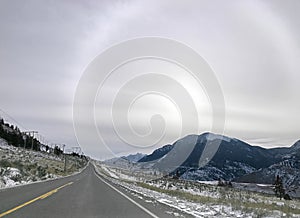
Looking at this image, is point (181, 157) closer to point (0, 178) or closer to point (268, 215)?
point (0, 178)

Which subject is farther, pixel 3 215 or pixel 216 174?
pixel 216 174

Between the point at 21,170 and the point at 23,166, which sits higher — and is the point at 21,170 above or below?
below

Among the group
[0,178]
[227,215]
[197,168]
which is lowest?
[227,215]

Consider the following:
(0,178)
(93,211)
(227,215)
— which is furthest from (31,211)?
(0,178)

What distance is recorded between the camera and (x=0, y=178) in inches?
1035

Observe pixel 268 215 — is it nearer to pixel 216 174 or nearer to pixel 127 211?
pixel 127 211

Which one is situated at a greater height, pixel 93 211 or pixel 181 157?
pixel 181 157

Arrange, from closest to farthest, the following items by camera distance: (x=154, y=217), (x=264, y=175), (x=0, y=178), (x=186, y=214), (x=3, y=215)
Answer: (x=3, y=215)
(x=154, y=217)
(x=186, y=214)
(x=0, y=178)
(x=264, y=175)

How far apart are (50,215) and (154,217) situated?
3098 mm

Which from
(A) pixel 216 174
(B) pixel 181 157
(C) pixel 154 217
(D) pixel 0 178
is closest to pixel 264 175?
(A) pixel 216 174

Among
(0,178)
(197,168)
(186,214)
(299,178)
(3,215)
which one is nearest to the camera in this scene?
(3,215)

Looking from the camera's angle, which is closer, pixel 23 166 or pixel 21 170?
pixel 21 170

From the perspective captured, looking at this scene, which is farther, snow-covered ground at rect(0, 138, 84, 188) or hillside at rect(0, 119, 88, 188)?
hillside at rect(0, 119, 88, 188)

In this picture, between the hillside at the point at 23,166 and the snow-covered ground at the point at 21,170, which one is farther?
the hillside at the point at 23,166
